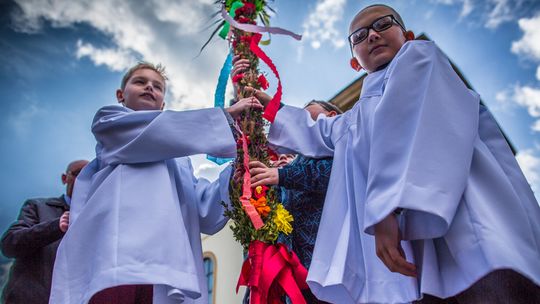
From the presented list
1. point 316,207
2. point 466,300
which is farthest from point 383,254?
point 316,207

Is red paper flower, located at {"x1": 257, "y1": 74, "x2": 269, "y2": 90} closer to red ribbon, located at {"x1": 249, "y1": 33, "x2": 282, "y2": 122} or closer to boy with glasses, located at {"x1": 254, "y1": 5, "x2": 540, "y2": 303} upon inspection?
red ribbon, located at {"x1": 249, "y1": 33, "x2": 282, "y2": 122}

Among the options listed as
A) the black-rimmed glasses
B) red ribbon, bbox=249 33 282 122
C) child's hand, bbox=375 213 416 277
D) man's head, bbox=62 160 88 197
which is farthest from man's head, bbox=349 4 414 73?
man's head, bbox=62 160 88 197

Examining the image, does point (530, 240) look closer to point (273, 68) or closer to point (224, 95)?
point (273, 68)

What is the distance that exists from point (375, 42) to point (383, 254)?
1292mm

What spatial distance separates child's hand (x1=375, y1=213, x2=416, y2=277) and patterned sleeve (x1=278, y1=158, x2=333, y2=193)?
946mm

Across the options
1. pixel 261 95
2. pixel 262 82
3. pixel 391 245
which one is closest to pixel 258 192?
pixel 261 95

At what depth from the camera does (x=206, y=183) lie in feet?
10.3

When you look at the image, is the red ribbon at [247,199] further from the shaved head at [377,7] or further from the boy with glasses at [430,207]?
the shaved head at [377,7]

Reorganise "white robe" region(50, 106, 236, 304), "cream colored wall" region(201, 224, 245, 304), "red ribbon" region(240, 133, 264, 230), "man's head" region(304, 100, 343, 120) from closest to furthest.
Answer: "white robe" region(50, 106, 236, 304) → "red ribbon" region(240, 133, 264, 230) → "man's head" region(304, 100, 343, 120) → "cream colored wall" region(201, 224, 245, 304)

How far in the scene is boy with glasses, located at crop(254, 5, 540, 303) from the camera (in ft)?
4.97

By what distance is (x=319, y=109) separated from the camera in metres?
3.43

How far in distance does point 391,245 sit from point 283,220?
88 cm

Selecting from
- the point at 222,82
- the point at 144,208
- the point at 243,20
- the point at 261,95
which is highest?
the point at 243,20

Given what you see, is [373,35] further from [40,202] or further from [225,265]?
[225,265]
